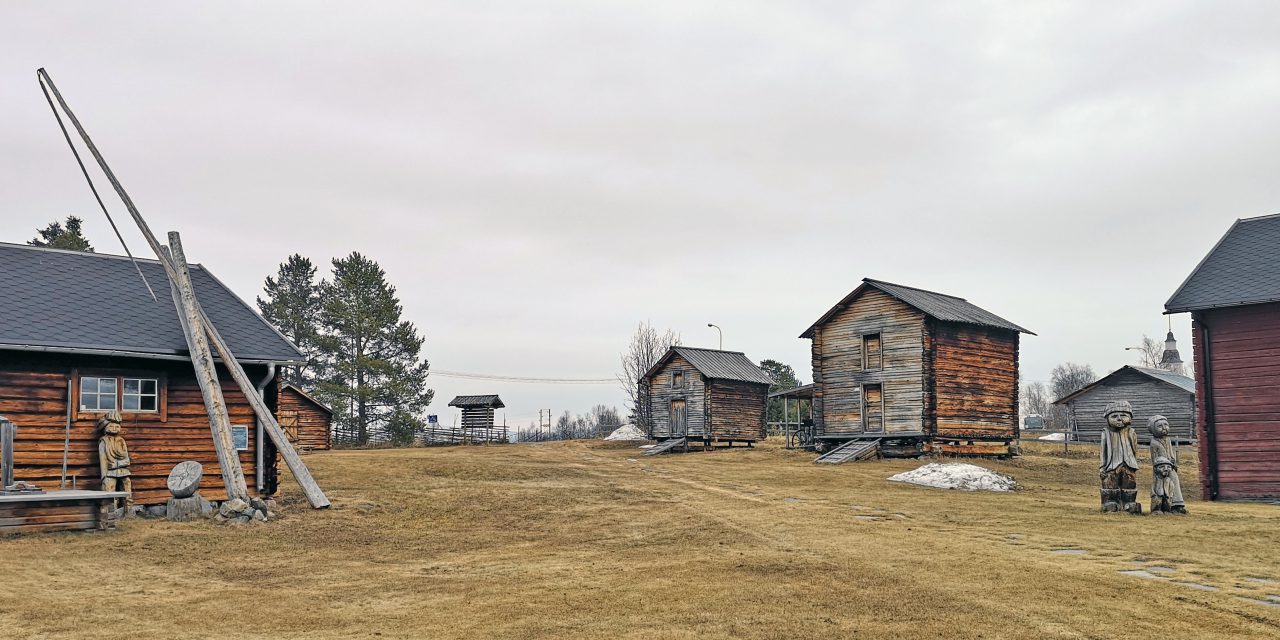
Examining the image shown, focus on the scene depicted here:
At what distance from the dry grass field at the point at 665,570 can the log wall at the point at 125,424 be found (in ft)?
6.96

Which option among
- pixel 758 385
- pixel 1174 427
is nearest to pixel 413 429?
pixel 758 385

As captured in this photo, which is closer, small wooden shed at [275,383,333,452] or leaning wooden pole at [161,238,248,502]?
leaning wooden pole at [161,238,248,502]

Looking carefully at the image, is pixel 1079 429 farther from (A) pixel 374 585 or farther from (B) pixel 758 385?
(A) pixel 374 585

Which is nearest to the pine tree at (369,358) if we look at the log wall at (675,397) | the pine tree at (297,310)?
the pine tree at (297,310)

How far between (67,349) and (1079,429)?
48749 millimetres

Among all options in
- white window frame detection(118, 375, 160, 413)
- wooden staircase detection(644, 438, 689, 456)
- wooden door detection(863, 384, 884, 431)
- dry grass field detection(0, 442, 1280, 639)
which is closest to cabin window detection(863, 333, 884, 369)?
wooden door detection(863, 384, 884, 431)

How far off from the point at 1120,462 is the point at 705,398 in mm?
29758

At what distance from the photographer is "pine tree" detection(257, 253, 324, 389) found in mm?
65688

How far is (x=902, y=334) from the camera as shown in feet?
119

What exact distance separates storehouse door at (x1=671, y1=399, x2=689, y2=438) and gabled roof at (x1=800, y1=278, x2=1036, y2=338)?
10588 mm

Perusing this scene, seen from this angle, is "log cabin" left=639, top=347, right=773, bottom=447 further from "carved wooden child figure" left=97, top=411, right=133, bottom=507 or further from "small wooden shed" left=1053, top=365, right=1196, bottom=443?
"carved wooden child figure" left=97, top=411, right=133, bottom=507

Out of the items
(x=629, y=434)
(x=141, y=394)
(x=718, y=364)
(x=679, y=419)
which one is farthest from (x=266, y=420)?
(x=629, y=434)

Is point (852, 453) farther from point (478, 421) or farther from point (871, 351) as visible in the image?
point (478, 421)

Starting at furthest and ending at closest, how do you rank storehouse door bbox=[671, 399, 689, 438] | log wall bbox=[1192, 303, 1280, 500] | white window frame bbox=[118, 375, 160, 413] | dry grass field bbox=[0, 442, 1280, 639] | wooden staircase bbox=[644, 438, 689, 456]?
storehouse door bbox=[671, 399, 689, 438], wooden staircase bbox=[644, 438, 689, 456], log wall bbox=[1192, 303, 1280, 500], white window frame bbox=[118, 375, 160, 413], dry grass field bbox=[0, 442, 1280, 639]
